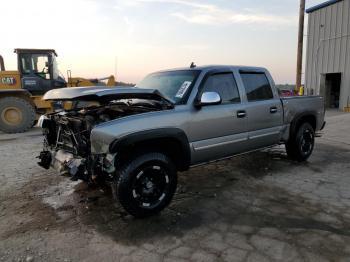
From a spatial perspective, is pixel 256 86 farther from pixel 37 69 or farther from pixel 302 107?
pixel 37 69

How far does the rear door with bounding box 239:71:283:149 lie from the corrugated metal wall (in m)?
13.0

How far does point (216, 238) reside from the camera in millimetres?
3635

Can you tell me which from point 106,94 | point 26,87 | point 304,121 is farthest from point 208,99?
point 26,87

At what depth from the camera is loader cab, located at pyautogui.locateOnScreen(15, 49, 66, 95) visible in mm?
12766

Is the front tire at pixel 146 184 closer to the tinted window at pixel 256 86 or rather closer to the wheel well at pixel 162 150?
the wheel well at pixel 162 150

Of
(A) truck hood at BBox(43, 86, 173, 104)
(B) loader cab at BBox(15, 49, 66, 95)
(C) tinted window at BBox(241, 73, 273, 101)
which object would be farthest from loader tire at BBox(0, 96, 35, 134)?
(C) tinted window at BBox(241, 73, 273, 101)

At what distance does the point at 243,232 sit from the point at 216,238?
34 cm

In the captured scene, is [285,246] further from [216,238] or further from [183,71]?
[183,71]

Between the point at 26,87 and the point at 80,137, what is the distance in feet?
31.9

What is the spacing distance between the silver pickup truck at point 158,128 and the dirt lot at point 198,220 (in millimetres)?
455

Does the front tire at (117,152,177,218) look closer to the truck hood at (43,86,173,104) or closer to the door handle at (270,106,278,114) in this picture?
the truck hood at (43,86,173,104)

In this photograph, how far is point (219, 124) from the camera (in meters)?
4.92

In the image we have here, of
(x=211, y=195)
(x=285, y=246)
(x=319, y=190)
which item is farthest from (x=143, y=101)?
(x=319, y=190)

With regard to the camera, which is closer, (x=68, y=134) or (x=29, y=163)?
(x=68, y=134)
